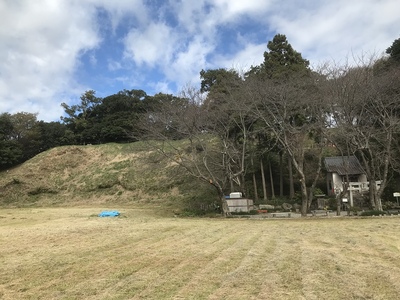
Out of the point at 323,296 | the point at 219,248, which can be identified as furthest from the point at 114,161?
the point at 323,296

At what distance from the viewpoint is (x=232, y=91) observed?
17.5 m

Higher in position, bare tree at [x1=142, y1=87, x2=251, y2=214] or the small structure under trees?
bare tree at [x1=142, y1=87, x2=251, y2=214]

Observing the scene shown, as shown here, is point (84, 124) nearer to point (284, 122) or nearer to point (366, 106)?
point (284, 122)

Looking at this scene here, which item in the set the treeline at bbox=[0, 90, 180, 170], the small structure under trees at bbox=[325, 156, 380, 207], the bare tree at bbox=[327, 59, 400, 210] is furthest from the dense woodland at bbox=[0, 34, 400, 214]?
the treeline at bbox=[0, 90, 180, 170]

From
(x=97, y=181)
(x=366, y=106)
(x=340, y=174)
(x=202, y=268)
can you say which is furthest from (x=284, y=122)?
(x=97, y=181)

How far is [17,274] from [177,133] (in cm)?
1293

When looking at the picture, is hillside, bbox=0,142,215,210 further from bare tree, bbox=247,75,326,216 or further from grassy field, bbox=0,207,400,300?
grassy field, bbox=0,207,400,300

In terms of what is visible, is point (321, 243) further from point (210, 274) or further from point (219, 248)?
point (210, 274)

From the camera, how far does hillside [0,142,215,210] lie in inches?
976

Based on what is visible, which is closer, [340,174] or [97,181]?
[340,174]

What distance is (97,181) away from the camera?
28672 mm

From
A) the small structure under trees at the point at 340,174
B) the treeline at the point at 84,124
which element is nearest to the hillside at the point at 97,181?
the treeline at the point at 84,124

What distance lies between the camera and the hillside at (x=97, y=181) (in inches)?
976

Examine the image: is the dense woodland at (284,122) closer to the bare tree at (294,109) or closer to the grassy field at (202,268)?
the bare tree at (294,109)
